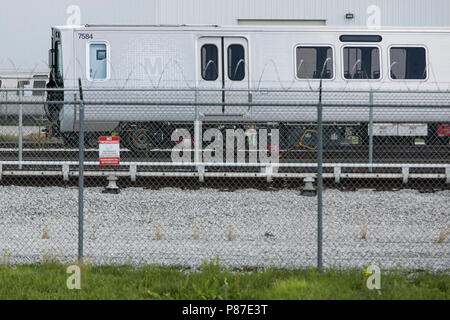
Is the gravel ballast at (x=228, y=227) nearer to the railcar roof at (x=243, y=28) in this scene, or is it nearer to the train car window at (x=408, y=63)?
the train car window at (x=408, y=63)

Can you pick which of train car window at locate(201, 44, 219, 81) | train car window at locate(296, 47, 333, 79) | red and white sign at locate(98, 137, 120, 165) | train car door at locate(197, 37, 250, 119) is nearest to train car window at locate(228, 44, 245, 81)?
train car door at locate(197, 37, 250, 119)

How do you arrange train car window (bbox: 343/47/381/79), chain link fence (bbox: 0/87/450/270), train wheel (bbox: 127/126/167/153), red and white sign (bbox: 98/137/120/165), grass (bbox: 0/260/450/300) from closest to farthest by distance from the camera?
grass (bbox: 0/260/450/300)
chain link fence (bbox: 0/87/450/270)
red and white sign (bbox: 98/137/120/165)
train wheel (bbox: 127/126/167/153)
train car window (bbox: 343/47/381/79)

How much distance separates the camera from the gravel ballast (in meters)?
7.62

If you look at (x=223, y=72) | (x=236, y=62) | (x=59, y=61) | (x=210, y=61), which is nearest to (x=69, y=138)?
(x=59, y=61)

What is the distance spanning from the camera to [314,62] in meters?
14.9

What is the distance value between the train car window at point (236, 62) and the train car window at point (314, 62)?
132 centimetres

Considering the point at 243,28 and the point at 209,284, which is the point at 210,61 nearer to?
the point at 243,28

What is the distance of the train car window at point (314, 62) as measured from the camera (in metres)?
14.8

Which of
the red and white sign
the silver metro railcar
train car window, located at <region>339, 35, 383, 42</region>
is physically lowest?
the red and white sign

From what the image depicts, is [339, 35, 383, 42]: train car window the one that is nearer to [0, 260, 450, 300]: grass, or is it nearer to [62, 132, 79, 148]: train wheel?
[62, 132, 79, 148]: train wheel

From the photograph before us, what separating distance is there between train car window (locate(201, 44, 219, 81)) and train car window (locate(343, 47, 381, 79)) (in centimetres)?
312

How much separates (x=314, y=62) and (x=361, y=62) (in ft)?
3.77

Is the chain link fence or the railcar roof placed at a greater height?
the railcar roof
